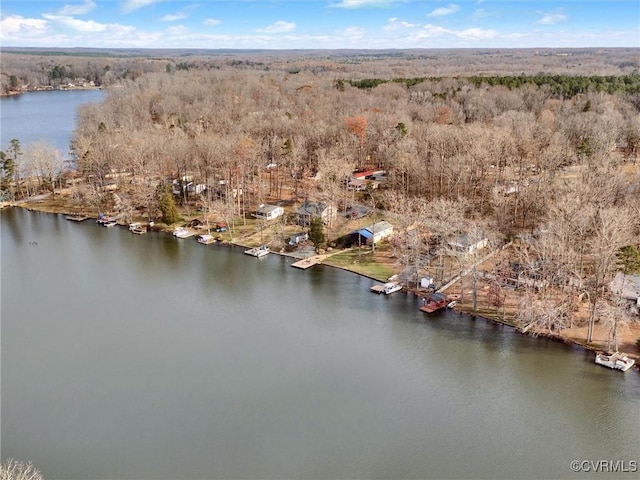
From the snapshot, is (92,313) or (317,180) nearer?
(92,313)

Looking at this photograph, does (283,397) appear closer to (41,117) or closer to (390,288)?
(390,288)

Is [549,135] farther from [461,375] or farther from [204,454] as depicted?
[204,454]

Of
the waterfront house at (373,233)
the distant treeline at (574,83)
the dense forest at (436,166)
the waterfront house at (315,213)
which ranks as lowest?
the waterfront house at (373,233)

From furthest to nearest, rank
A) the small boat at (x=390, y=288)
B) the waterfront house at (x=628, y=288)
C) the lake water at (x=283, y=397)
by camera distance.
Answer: the small boat at (x=390, y=288) → the waterfront house at (x=628, y=288) → the lake water at (x=283, y=397)

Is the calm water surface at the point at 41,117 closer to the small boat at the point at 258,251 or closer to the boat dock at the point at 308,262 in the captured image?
the small boat at the point at 258,251

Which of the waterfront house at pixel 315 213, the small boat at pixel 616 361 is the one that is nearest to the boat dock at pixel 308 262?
the waterfront house at pixel 315 213

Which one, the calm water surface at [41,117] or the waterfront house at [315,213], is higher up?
the calm water surface at [41,117]

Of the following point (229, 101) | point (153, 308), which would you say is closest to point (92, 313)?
point (153, 308)
